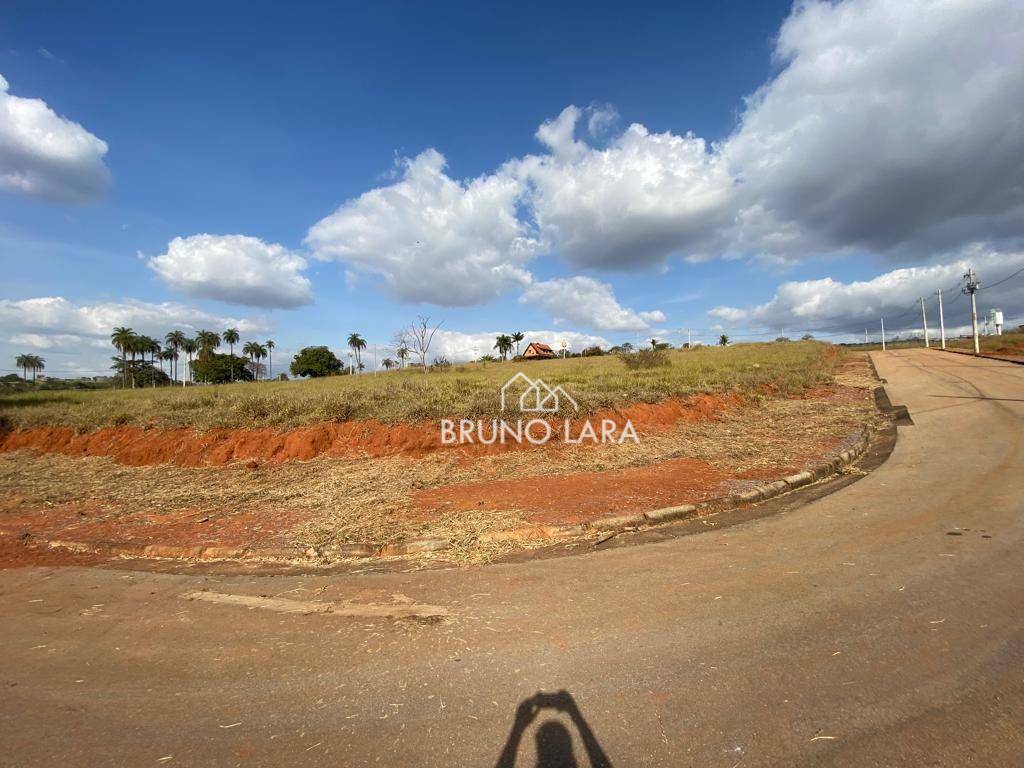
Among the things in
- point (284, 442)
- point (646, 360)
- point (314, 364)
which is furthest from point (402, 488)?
point (314, 364)

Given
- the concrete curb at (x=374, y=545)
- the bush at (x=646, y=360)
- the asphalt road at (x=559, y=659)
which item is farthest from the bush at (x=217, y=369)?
the asphalt road at (x=559, y=659)

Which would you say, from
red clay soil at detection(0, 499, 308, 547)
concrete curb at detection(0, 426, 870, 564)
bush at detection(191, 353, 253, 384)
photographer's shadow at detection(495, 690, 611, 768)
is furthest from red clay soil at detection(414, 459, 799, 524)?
bush at detection(191, 353, 253, 384)

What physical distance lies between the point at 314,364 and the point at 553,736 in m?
79.7

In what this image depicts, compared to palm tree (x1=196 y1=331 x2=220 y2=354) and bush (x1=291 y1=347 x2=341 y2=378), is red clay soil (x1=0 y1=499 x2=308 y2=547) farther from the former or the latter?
palm tree (x1=196 y1=331 x2=220 y2=354)

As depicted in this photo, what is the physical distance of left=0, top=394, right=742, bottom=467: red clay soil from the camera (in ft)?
31.7

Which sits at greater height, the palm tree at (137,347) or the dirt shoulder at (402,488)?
the palm tree at (137,347)

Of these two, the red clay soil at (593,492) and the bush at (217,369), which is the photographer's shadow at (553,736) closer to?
the red clay soil at (593,492)

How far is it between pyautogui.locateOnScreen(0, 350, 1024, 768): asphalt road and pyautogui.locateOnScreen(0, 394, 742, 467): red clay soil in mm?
5141

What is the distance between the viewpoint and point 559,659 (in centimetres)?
283

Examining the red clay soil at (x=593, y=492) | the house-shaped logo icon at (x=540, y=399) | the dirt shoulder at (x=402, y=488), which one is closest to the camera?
the dirt shoulder at (x=402, y=488)

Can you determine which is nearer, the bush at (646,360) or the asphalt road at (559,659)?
the asphalt road at (559,659)

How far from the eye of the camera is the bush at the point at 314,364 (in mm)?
75062

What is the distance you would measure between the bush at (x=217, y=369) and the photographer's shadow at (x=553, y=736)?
7591cm

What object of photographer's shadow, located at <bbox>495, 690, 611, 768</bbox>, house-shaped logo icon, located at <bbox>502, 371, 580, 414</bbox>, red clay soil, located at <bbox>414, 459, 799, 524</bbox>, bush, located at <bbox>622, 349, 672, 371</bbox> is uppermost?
bush, located at <bbox>622, 349, 672, 371</bbox>
